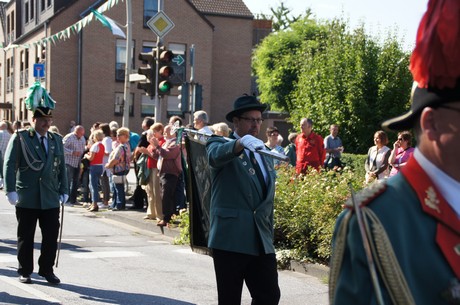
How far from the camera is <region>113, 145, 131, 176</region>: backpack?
15.8 meters

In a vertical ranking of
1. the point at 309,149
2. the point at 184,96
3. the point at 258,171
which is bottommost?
the point at 309,149

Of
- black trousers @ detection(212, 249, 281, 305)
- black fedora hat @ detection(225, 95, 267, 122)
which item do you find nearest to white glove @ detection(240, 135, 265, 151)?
black fedora hat @ detection(225, 95, 267, 122)

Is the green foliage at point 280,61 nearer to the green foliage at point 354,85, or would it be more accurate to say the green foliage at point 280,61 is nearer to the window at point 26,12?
the window at point 26,12

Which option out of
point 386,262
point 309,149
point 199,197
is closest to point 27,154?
point 199,197

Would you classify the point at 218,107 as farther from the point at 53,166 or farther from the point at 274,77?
the point at 53,166

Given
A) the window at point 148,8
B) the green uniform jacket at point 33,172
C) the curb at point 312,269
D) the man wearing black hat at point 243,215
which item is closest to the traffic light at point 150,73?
the curb at point 312,269

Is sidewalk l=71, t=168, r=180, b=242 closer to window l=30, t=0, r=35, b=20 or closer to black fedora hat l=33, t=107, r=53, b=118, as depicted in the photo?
black fedora hat l=33, t=107, r=53, b=118

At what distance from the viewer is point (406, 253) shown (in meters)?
1.96

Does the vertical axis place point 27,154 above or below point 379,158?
above

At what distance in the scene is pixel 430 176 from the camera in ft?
6.61

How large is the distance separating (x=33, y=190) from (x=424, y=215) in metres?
6.77

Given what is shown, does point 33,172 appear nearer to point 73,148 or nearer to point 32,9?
point 73,148

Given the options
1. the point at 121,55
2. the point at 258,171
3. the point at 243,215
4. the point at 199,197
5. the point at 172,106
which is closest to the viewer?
the point at 243,215

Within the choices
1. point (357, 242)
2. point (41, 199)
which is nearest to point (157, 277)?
point (41, 199)
